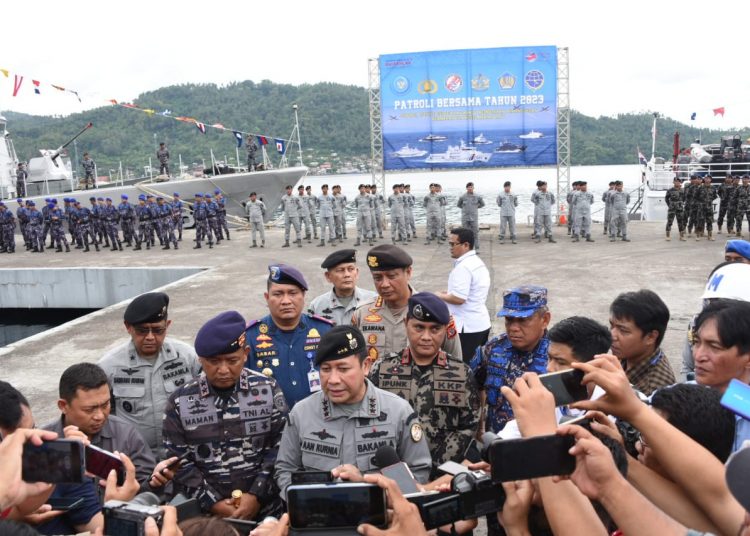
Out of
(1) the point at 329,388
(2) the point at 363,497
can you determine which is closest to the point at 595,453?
(2) the point at 363,497

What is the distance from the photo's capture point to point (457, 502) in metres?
1.31

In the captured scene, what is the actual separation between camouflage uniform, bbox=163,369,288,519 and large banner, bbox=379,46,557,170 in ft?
44.6

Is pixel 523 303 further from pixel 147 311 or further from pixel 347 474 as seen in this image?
pixel 147 311

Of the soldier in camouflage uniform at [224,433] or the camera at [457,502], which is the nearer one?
the camera at [457,502]

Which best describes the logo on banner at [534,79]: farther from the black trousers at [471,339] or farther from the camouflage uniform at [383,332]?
the camouflage uniform at [383,332]

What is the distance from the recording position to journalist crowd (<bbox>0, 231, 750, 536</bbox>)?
1241mm

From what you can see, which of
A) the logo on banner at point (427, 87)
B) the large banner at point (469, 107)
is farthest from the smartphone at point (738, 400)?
the logo on banner at point (427, 87)

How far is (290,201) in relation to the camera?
13.6m

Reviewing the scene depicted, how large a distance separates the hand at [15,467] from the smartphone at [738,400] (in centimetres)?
148

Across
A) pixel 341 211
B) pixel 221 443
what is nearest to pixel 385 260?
pixel 221 443

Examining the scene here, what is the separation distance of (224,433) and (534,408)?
4.61ft

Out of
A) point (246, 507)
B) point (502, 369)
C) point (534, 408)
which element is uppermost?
point (534, 408)

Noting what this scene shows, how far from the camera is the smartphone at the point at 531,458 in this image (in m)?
1.13

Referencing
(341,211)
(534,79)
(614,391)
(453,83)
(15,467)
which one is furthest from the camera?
(453,83)
